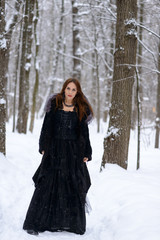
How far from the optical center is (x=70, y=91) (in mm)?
3982

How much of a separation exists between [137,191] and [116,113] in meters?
1.98

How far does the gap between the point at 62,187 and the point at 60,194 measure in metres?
0.11

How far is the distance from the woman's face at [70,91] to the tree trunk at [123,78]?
76.2 inches

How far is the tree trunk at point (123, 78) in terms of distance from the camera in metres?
5.60

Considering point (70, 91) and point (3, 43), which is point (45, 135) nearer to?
point (70, 91)

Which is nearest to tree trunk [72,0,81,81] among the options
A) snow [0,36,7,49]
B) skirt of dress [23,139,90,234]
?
snow [0,36,7,49]

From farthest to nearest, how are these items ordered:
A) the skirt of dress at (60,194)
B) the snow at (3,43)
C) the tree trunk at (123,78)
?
1. the snow at (3,43)
2. the tree trunk at (123,78)
3. the skirt of dress at (60,194)

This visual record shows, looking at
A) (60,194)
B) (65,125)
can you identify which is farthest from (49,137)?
(60,194)

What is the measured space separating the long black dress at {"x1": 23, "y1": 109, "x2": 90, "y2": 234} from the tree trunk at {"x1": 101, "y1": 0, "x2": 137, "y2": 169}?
1.88 m

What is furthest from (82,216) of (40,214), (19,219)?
(19,219)

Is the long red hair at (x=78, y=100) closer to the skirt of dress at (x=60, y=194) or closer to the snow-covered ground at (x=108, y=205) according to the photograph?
the skirt of dress at (x=60, y=194)

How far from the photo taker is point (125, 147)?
18.9 feet

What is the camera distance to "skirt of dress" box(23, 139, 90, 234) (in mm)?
3752

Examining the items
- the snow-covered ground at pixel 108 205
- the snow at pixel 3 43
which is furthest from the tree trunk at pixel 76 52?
the snow-covered ground at pixel 108 205
